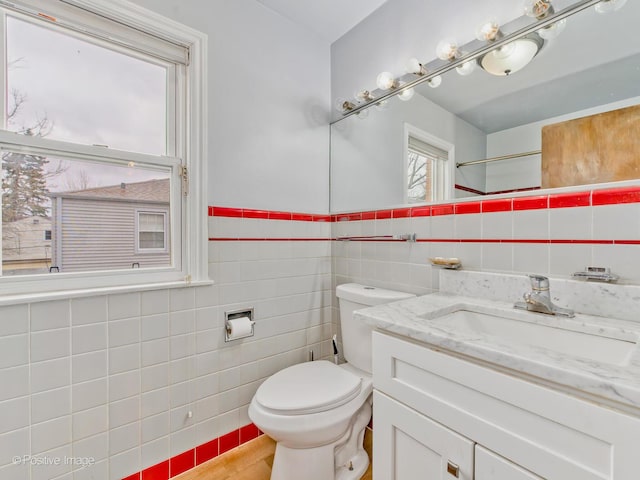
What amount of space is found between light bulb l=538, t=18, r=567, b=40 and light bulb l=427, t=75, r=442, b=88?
381mm

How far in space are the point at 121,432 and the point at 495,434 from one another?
4.42ft

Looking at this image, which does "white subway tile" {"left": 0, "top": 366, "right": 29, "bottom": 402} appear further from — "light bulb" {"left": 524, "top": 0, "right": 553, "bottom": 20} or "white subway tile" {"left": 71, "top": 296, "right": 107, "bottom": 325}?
"light bulb" {"left": 524, "top": 0, "right": 553, "bottom": 20}

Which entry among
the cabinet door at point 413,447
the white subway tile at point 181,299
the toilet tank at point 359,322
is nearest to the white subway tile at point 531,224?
the toilet tank at point 359,322

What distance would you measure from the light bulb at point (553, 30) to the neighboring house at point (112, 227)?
5.23 ft

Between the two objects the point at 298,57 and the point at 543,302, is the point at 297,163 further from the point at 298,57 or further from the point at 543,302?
the point at 543,302

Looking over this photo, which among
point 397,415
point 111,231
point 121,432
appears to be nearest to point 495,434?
point 397,415

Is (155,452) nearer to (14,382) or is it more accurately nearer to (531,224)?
(14,382)

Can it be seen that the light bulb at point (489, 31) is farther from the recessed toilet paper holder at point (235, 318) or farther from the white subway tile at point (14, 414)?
the white subway tile at point (14, 414)

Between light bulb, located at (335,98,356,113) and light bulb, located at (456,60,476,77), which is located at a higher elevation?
light bulb, located at (335,98,356,113)

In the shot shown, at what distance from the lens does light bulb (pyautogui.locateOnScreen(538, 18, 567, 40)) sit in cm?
99

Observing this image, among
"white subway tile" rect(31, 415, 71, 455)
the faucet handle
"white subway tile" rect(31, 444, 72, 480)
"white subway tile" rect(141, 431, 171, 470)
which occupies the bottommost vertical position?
"white subway tile" rect(141, 431, 171, 470)

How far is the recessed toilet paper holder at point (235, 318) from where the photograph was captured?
4.70 feet

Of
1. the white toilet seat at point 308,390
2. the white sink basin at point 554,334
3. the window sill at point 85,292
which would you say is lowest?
the white toilet seat at point 308,390

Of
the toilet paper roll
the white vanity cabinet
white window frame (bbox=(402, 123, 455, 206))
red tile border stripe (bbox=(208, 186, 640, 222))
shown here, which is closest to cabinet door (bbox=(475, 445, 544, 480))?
the white vanity cabinet
